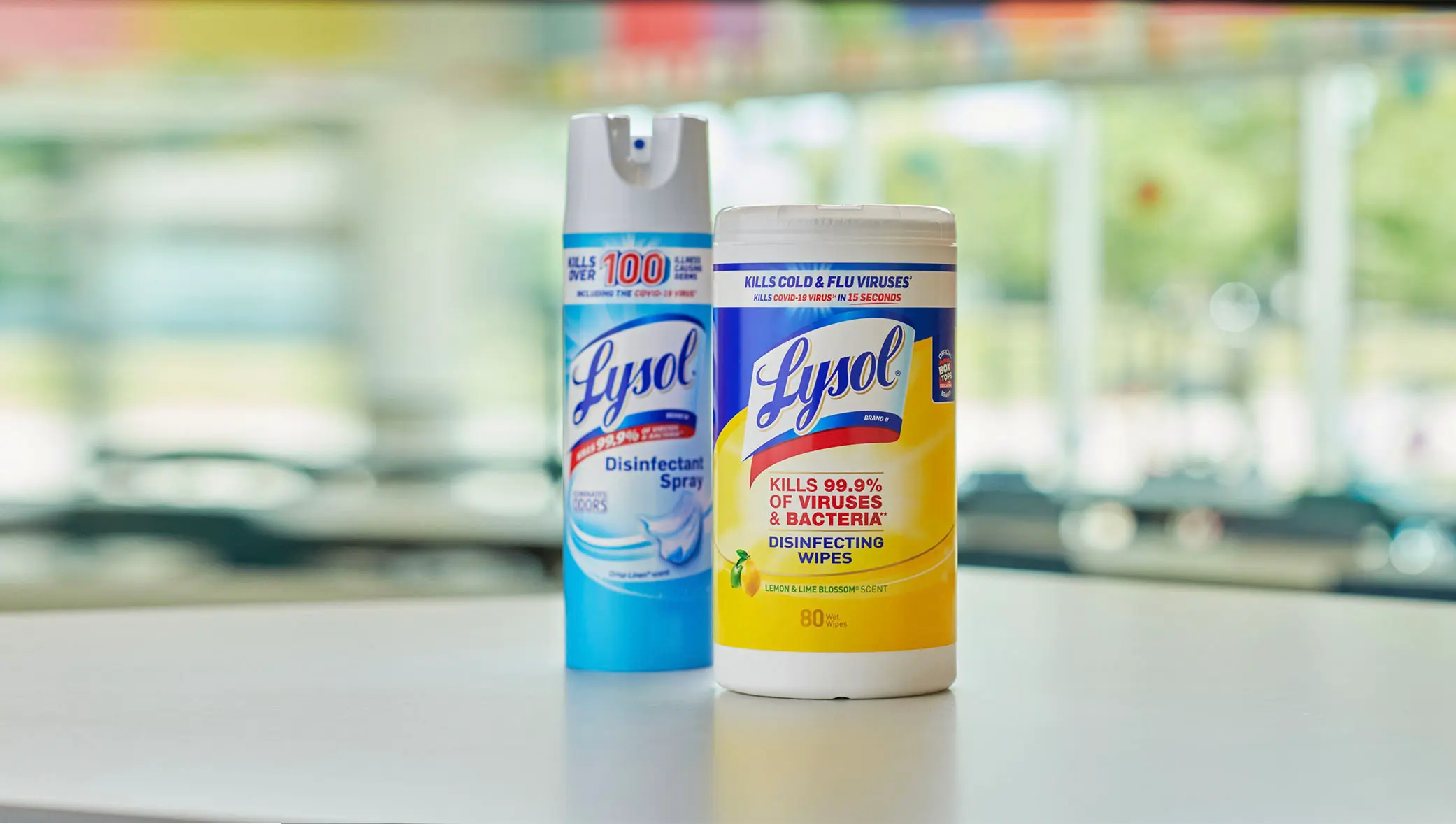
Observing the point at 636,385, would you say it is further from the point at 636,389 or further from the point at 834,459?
the point at 834,459

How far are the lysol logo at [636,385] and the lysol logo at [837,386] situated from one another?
82mm

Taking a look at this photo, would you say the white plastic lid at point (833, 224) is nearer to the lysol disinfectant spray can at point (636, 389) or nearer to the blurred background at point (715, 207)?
the lysol disinfectant spray can at point (636, 389)

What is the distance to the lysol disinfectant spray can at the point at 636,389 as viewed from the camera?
780 mm

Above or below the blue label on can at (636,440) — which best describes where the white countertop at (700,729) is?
Answer: below

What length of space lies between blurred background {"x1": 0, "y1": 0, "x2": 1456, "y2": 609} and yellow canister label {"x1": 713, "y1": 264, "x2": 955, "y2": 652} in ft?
10.6

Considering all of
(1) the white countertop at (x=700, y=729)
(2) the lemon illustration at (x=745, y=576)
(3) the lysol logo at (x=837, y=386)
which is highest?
(3) the lysol logo at (x=837, y=386)

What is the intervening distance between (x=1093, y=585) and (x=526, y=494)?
22.4 feet

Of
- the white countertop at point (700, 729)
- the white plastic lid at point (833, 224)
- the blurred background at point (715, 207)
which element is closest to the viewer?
the white countertop at point (700, 729)

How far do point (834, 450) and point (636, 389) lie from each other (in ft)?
0.39

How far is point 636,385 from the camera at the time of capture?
0.78 meters

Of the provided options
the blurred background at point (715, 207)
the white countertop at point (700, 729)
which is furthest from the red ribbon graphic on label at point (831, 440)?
the blurred background at point (715, 207)

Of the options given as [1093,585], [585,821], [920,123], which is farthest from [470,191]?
[585,821]

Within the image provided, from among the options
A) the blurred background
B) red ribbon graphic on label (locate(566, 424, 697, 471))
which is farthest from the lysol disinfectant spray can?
the blurred background

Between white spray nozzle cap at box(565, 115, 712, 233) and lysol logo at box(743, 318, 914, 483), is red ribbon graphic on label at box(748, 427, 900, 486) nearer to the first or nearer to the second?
lysol logo at box(743, 318, 914, 483)
